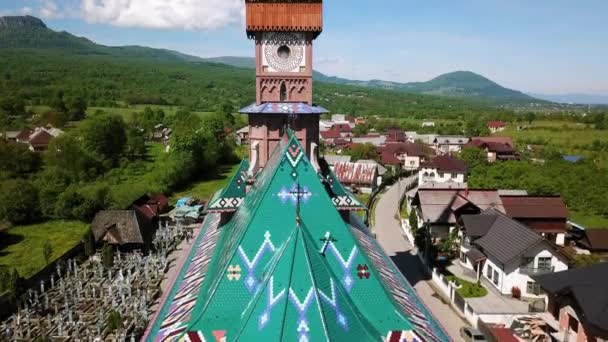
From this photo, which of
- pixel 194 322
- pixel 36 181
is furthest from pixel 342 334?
pixel 36 181

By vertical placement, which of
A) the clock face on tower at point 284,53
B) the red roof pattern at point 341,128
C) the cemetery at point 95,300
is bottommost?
the cemetery at point 95,300

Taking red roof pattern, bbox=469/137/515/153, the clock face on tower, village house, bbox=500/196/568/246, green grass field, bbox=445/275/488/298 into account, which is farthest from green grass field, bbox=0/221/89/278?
red roof pattern, bbox=469/137/515/153

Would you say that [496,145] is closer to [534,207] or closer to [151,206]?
[534,207]

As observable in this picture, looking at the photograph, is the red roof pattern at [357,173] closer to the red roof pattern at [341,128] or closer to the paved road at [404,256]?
the paved road at [404,256]


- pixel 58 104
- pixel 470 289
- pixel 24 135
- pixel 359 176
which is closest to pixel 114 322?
pixel 470 289

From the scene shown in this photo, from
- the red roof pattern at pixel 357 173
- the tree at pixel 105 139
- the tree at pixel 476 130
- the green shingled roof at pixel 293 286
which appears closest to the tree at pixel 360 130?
the tree at pixel 476 130
